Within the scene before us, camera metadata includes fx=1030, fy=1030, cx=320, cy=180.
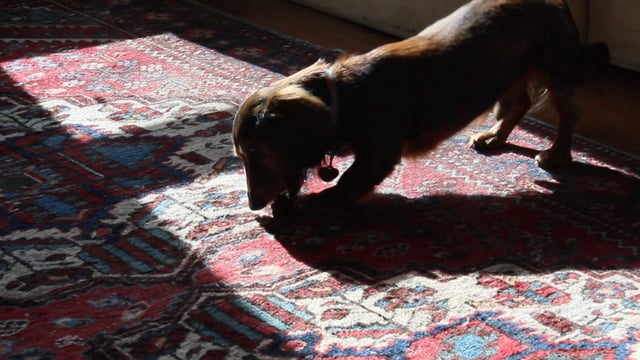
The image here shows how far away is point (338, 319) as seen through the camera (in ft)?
7.19

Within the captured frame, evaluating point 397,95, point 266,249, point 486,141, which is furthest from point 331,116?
point 486,141

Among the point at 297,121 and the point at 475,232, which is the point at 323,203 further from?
the point at 475,232

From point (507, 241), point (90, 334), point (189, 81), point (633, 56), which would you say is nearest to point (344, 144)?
point (507, 241)

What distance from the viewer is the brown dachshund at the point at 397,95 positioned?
250cm

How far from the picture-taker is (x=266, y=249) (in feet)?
8.24

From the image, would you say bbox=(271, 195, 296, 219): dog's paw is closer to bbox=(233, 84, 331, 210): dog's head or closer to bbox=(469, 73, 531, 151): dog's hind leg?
bbox=(233, 84, 331, 210): dog's head

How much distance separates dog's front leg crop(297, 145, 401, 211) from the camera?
2611 mm

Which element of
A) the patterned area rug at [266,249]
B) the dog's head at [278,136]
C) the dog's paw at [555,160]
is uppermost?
the dog's head at [278,136]

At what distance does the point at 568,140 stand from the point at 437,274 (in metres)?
0.85

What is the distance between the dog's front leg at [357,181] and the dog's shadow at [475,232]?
48mm

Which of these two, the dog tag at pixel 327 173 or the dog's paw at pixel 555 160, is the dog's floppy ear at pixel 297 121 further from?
the dog's paw at pixel 555 160

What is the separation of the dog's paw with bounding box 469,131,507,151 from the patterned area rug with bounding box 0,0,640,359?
0.04m

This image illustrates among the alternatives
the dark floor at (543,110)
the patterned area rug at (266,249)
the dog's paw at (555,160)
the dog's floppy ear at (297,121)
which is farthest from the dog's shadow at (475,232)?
the dark floor at (543,110)

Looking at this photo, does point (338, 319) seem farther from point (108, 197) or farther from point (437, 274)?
point (108, 197)
